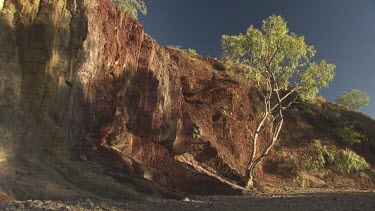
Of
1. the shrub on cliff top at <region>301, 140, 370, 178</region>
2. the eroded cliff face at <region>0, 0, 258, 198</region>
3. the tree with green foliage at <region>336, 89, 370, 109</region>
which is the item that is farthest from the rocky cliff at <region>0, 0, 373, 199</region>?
the tree with green foliage at <region>336, 89, 370, 109</region>

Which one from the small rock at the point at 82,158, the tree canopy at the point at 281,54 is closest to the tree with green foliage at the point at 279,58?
the tree canopy at the point at 281,54

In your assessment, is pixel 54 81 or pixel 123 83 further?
pixel 123 83

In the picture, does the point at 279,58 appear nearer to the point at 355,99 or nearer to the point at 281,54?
the point at 281,54

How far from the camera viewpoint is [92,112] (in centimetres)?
1936

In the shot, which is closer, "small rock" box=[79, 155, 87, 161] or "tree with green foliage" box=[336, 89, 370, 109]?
"small rock" box=[79, 155, 87, 161]

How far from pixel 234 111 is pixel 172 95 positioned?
8814 mm

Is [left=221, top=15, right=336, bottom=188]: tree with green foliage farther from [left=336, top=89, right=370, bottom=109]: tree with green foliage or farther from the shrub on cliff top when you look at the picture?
[left=336, top=89, right=370, bottom=109]: tree with green foliage

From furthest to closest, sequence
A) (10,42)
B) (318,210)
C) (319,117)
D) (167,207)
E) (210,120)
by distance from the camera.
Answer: (319,117), (210,120), (10,42), (167,207), (318,210)

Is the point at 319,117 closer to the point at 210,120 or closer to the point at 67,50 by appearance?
the point at 210,120

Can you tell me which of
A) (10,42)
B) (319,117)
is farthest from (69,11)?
(319,117)

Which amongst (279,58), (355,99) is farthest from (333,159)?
(355,99)

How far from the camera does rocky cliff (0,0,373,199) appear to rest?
13594 mm

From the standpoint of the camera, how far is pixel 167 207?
12523 millimetres

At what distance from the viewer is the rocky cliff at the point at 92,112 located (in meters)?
13.6
